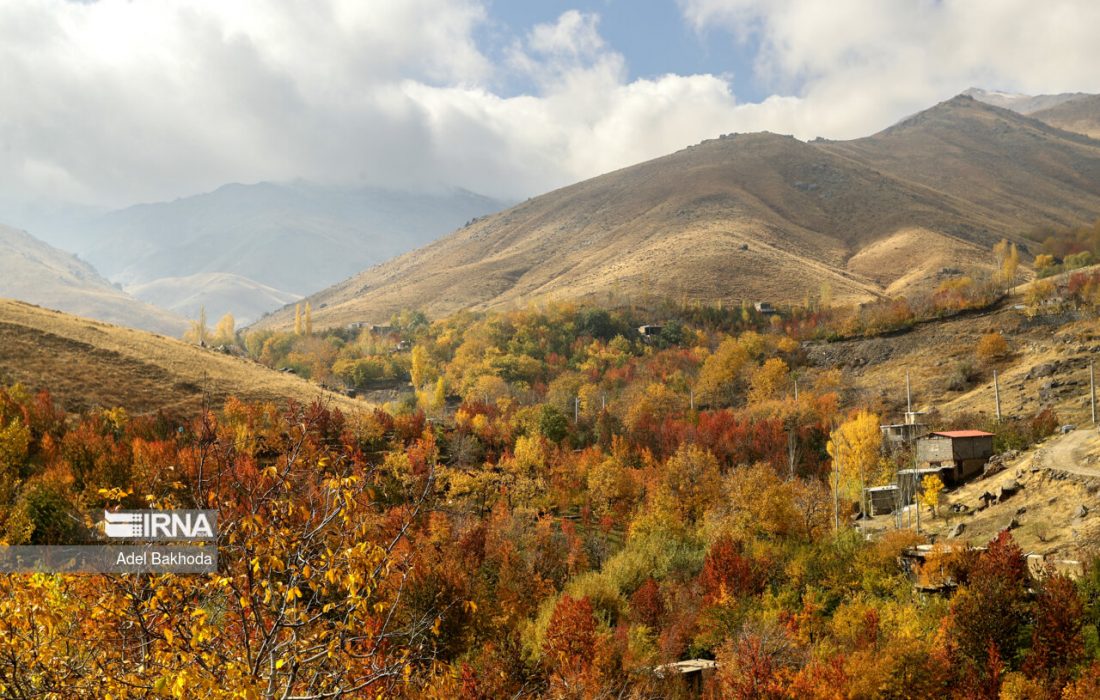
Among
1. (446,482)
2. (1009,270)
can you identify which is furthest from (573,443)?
(1009,270)

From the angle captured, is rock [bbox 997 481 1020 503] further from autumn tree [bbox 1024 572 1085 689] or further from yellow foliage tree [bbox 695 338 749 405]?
yellow foliage tree [bbox 695 338 749 405]

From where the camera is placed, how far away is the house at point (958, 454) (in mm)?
52500

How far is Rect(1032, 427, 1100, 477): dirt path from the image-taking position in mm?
42625

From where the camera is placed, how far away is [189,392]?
67500mm

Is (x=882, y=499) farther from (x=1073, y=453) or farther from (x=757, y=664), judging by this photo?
(x=757, y=664)

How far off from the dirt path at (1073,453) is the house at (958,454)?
13.2 feet

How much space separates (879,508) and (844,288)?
10606cm

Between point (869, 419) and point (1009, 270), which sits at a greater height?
point (1009, 270)

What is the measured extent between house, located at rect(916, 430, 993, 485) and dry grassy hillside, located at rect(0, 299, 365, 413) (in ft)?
182

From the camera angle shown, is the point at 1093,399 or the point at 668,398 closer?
the point at 1093,399

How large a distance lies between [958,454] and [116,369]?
73782mm

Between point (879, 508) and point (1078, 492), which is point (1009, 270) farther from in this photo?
point (1078, 492)

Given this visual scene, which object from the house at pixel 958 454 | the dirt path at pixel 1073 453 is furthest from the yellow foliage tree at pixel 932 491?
the dirt path at pixel 1073 453

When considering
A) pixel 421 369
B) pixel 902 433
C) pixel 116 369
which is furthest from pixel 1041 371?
pixel 116 369
